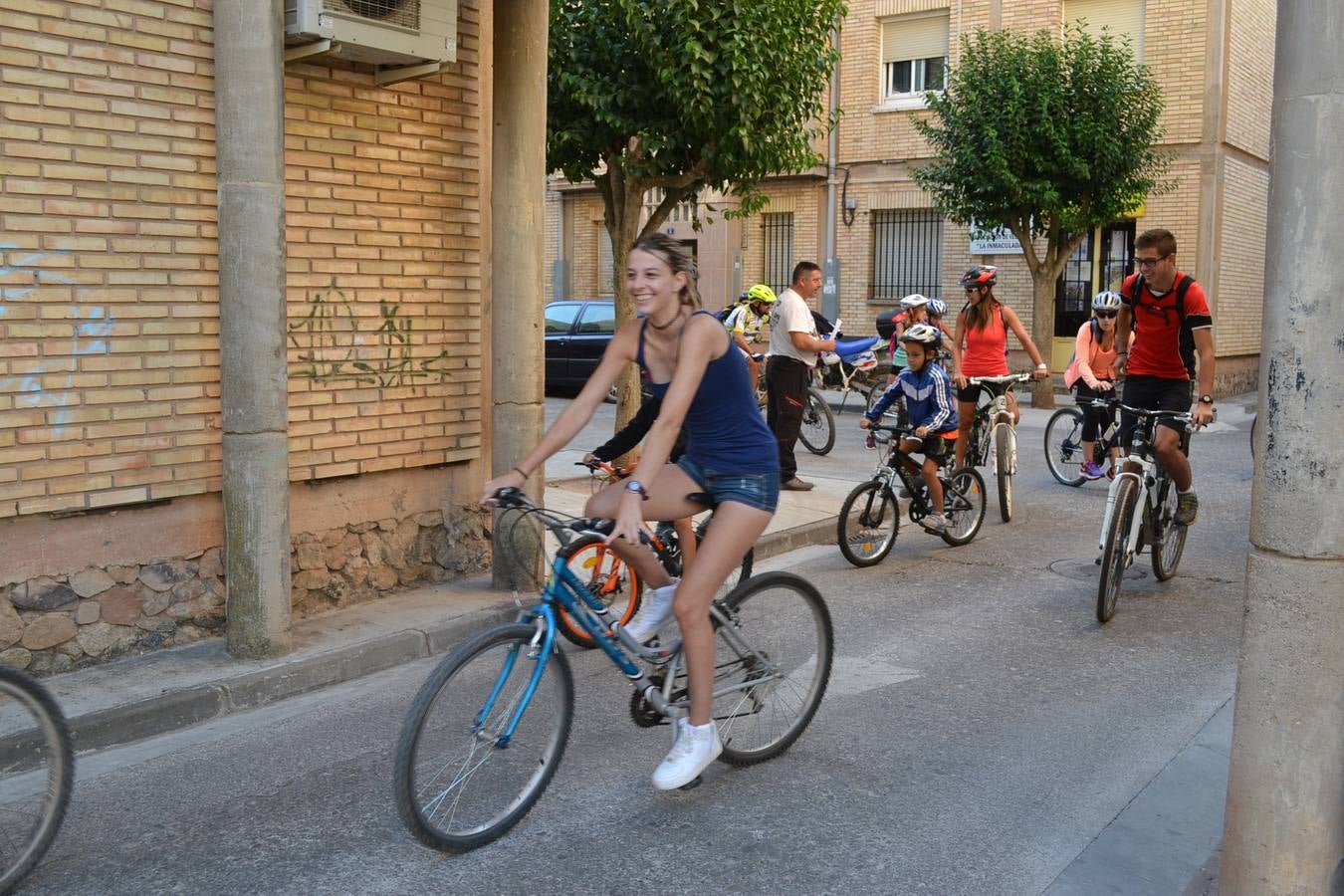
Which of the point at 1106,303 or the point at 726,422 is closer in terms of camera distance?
the point at 726,422

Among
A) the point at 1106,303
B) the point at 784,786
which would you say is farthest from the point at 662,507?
the point at 1106,303

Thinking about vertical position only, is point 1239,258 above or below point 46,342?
above

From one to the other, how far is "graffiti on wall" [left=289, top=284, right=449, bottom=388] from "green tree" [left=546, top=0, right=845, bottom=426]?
10.9 feet

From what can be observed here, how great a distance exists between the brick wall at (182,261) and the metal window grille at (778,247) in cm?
1848

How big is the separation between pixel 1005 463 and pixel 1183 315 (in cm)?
280

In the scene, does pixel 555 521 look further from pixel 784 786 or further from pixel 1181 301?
pixel 1181 301

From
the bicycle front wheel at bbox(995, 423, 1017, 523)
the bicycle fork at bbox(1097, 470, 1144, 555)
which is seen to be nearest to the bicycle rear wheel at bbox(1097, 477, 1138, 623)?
the bicycle fork at bbox(1097, 470, 1144, 555)

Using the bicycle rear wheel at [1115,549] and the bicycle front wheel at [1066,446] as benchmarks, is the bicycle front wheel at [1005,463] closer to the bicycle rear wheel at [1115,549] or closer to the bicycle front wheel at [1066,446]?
the bicycle front wheel at [1066,446]

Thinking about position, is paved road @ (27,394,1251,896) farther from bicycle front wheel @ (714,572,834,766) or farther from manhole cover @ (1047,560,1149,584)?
manhole cover @ (1047,560,1149,584)

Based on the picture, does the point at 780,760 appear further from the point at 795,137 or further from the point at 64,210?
the point at 795,137

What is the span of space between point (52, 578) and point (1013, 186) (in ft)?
50.7

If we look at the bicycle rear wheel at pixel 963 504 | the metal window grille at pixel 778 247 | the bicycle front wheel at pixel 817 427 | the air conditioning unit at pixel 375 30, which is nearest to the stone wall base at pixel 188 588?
the air conditioning unit at pixel 375 30

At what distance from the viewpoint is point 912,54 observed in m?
23.7

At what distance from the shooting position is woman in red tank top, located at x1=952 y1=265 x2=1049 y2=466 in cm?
983
